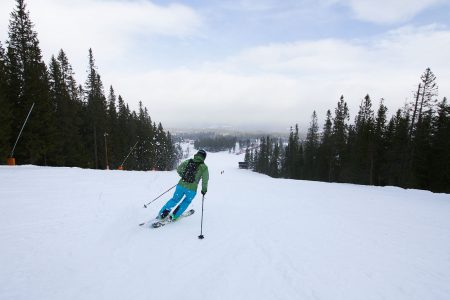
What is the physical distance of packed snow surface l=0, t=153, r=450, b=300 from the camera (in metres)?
3.78

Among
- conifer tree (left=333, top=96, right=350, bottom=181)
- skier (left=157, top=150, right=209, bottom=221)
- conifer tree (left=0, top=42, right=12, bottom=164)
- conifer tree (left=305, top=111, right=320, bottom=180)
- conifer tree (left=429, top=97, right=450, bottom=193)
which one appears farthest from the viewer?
conifer tree (left=305, top=111, right=320, bottom=180)

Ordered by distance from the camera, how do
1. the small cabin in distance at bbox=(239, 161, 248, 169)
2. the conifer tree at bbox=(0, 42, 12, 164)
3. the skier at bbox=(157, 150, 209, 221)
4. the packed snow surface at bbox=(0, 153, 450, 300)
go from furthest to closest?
the small cabin in distance at bbox=(239, 161, 248, 169) < the conifer tree at bbox=(0, 42, 12, 164) < the skier at bbox=(157, 150, 209, 221) < the packed snow surface at bbox=(0, 153, 450, 300)

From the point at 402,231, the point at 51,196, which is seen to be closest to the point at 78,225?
the point at 51,196

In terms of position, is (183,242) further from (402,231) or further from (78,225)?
(402,231)

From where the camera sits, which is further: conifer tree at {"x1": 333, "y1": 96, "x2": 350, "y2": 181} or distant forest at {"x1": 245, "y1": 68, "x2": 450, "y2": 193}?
conifer tree at {"x1": 333, "y1": 96, "x2": 350, "y2": 181}

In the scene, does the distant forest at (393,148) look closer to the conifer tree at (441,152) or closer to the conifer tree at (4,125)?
the conifer tree at (441,152)

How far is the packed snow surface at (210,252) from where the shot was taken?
378 centimetres

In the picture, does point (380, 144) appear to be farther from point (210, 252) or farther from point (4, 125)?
point (4, 125)

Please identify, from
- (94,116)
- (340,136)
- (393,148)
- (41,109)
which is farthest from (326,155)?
(41,109)

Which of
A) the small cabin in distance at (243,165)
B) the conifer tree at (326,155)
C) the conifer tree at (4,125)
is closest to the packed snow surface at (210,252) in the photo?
the conifer tree at (4,125)

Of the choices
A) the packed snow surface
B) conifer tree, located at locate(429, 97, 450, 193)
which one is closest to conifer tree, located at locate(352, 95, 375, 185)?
conifer tree, located at locate(429, 97, 450, 193)

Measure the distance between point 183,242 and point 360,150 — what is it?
3673 cm

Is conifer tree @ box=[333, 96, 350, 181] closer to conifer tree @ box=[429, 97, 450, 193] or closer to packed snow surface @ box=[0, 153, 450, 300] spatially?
conifer tree @ box=[429, 97, 450, 193]

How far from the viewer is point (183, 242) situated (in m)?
5.56
